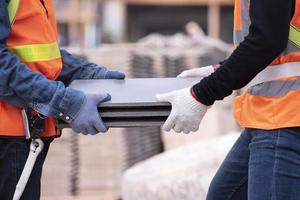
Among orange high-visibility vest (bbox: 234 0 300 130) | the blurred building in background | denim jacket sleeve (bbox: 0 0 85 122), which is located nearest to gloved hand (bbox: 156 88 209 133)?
orange high-visibility vest (bbox: 234 0 300 130)

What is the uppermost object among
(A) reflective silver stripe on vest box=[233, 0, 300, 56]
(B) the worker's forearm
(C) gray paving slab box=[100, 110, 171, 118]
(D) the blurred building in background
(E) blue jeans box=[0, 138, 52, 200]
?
(A) reflective silver stripe on vest box=[233, 0, 300, 56]

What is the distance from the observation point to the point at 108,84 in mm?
2990

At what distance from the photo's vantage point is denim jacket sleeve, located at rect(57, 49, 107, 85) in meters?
3.19

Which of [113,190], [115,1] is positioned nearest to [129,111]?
[113,190]

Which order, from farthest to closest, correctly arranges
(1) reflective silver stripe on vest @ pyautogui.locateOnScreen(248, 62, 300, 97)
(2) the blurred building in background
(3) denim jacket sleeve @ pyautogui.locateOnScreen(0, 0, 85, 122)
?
1. (2) the blurred building in background
2. (3) denim jacket sleeve @ pyautogui.locateOnScreen(0, 0, 85, 122)
3. (1) reflective silver stripe on vest @ pyautogui.locateOnScreen(248, 62, 300, 97)

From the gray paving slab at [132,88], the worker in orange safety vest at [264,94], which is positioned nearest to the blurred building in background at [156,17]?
the gray paving slab at [132,88]

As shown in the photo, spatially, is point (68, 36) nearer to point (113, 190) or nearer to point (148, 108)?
point (113, 190)

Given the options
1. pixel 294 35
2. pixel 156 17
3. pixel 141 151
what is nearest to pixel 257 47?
pixel 294 35

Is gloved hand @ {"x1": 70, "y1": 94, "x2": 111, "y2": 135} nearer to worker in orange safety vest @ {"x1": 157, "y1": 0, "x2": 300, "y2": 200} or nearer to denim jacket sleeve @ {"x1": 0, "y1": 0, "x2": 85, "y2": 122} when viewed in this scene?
denim jacket sleeve @ {"x1": 0, "y1": 0, "x2": 85, "y2": 122}

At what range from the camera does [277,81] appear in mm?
2625

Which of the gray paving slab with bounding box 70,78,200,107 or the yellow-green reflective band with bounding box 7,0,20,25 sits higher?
the yellow-green reflective band with bounding box 7,0,20,25

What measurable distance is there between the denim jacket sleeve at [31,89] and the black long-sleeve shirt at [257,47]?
1.53 ft

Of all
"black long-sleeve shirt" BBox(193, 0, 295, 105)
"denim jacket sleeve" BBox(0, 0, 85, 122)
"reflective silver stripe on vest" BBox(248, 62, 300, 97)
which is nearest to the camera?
"black long-sleeve shirt" BBox(193, 0, 295, 105)

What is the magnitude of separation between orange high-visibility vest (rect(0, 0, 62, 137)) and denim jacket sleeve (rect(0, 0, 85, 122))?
0.05m
